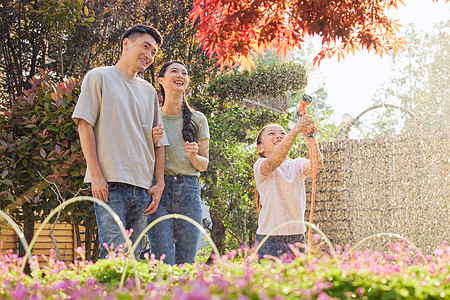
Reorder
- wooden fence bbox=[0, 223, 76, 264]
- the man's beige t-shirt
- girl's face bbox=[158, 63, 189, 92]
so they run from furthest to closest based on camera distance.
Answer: wooden fence bbox=[0, 223, 76, 264] → girl's face bbox=[158, 63, 189, 92] → the man's beige t-shirt

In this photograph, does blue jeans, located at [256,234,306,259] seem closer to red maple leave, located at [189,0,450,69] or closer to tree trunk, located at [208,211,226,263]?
red maple leave, located at [189,0,450,69]

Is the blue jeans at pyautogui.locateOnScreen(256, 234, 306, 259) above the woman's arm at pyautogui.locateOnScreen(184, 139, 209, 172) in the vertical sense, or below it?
below

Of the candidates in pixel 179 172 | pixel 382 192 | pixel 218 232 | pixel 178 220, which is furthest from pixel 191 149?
pixel 218 232

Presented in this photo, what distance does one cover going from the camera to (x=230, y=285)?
139 cm

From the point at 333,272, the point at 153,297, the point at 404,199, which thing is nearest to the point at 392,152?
the point at 404,199

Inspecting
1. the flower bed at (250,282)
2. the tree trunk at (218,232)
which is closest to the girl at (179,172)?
the flower bed at (250,282)

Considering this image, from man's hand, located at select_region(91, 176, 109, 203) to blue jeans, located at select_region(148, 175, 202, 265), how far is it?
0.57 metres

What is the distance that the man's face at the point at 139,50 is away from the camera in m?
2.84

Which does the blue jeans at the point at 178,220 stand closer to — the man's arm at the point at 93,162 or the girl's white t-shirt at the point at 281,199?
the girl's white t-shirt at the point at 281,199

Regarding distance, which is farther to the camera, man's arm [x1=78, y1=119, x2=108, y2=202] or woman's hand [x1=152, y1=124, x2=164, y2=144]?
woman's hand [x1=152, y1=124, x2=164, y2=144]

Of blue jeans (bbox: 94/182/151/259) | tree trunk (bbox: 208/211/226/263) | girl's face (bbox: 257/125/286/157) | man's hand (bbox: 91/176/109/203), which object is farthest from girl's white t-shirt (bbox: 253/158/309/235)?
Result: tree trunk (bbox: 208/211/226/263)

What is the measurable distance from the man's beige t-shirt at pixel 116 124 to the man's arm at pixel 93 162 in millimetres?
39

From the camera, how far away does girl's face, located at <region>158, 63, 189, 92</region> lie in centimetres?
323

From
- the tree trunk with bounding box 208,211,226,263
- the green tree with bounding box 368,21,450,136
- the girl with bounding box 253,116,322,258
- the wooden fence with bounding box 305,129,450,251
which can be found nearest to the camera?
the girl with bounding box 253,116,322,258
